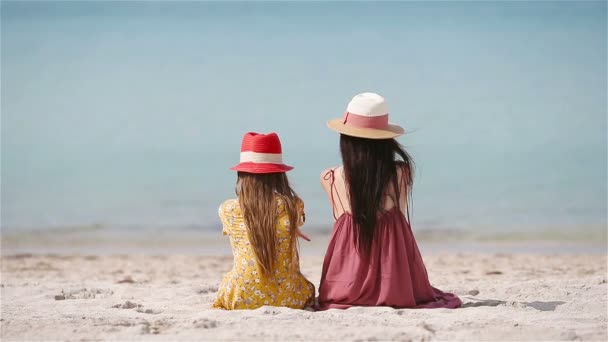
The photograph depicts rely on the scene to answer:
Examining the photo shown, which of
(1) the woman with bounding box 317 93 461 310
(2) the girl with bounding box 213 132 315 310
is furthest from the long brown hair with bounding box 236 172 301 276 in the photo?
(1) the woman with bounding box 317 93 461 310

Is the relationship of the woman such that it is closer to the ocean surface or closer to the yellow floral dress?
the yellow floral dress

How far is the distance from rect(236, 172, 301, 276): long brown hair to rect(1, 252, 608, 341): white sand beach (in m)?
0.29

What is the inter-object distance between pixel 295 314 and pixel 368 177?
0.81 meters

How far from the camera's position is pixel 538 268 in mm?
7441

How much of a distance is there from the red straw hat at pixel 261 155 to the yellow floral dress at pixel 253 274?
7.1 inches

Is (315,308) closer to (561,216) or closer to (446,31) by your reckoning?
(561,216)

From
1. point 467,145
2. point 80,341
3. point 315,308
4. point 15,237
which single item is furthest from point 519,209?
point 80,341

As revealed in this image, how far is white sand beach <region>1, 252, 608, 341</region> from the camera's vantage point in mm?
3607

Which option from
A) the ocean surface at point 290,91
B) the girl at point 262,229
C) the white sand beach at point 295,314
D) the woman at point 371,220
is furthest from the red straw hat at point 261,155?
the ocean surface at point 290,91

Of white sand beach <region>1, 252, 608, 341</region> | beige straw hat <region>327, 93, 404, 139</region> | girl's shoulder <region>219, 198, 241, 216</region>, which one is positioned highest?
beige straw hat <region>327, 93, 404, 139</region>

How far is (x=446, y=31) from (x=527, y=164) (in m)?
4.82

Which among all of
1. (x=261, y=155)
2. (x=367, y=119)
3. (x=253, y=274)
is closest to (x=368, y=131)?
(x=367, y=119)

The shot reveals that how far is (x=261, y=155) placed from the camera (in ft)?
14.0

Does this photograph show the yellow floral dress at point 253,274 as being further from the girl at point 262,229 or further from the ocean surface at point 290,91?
the ocean surface at point 290,91
